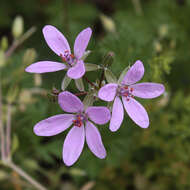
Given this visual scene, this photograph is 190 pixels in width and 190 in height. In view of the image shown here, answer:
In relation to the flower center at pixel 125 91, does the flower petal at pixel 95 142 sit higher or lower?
lower

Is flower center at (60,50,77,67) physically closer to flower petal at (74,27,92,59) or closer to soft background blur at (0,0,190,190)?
flower petal at (74,27,92,59)

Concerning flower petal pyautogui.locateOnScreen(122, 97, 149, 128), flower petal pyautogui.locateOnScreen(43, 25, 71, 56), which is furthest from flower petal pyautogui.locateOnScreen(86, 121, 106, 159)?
flower petal pyautogui.locateOnScreen(43, 25, 71, 56)

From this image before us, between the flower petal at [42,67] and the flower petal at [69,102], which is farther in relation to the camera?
the flower petal at [42,67]

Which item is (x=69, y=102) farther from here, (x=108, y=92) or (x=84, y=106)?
(x=108, y=92)

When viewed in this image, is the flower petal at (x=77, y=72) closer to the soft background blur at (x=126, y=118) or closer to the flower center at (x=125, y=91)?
the flower center at (x=125, y=91)

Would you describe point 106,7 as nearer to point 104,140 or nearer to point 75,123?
point 104,140

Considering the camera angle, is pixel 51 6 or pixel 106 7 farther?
pixel 106 7

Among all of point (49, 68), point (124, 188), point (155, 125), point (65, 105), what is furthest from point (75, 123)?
point (124, 188)

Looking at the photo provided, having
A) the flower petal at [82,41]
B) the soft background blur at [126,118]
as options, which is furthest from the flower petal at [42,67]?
the soft background blur at [126,118]
